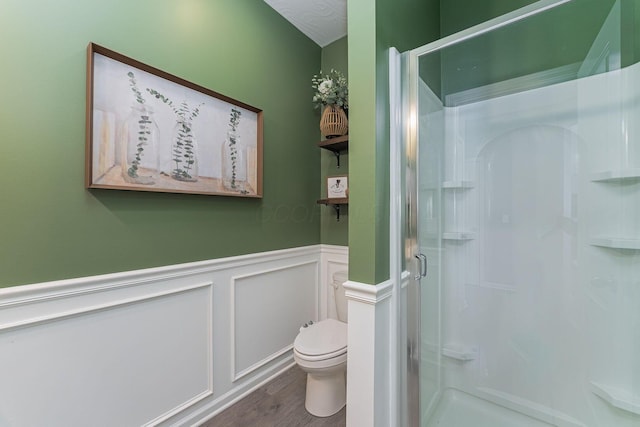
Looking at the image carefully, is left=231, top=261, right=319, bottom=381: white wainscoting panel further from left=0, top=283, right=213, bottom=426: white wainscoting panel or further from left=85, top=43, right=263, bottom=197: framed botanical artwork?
left=85, top=43, right=263, bottom=197: framed botanical artwork

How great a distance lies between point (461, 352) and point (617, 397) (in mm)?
699

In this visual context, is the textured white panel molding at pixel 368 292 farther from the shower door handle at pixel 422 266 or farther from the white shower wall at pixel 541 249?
the white shower wall at pixel 541 249

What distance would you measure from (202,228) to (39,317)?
0.74 m

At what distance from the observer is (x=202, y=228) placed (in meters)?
1.59

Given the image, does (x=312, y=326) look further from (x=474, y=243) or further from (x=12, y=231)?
(x=12, y=231)

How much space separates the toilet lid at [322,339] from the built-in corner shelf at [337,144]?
49.3 inches

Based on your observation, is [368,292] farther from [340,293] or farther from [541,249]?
[541,249]

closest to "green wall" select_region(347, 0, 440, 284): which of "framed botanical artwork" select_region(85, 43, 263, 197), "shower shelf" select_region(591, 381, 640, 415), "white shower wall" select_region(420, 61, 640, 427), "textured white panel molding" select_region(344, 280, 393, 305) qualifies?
"textured white panel molding" select_region(344, 280, 393, 305)

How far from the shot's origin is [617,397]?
1.31 meters

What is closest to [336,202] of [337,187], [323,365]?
[337,187]

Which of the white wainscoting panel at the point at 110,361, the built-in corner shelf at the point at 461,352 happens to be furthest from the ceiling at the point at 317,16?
the built-in corner shelf at the point at 461,352

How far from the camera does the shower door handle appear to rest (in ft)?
4.61

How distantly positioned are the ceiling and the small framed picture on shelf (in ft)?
3.86

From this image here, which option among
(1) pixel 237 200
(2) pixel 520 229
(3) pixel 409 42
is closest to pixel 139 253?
(1) pixel 237 200
